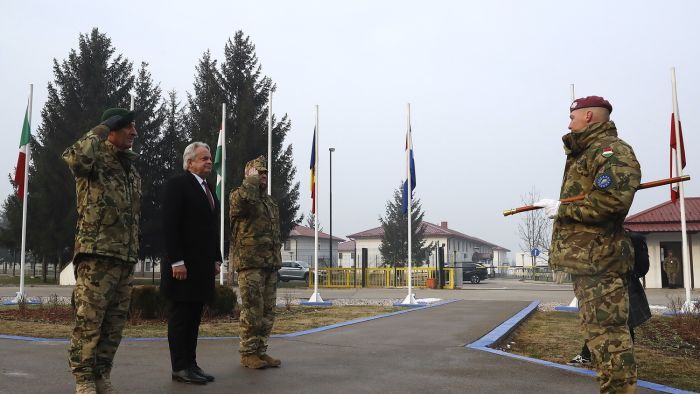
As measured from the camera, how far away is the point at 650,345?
741cm

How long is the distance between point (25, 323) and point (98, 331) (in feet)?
20.8

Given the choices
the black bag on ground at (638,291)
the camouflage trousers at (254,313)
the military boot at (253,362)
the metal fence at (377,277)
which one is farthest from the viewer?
the metal fence at (377,277)

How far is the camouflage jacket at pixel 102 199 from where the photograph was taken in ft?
12.4

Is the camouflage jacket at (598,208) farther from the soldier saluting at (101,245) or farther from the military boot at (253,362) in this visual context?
the soldier saluting at (101,245)

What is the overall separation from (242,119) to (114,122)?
88.4ft

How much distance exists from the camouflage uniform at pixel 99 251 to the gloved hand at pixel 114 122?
7 cm

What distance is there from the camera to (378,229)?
75.3m

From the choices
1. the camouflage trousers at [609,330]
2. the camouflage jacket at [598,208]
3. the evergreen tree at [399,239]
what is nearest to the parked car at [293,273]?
the evergreen tree at [399,239]

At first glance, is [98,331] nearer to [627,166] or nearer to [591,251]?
[591,251]

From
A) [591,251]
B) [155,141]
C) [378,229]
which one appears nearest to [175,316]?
[591,251]

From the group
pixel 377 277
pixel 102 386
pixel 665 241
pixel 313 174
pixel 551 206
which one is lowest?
pixel 377 277

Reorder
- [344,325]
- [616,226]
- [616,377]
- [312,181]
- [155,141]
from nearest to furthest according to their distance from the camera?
[616,377]
[616,226]
[344,325]
[312,181]
[155,141]

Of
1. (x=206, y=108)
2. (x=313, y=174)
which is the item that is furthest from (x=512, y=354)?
(x=206, y=108)

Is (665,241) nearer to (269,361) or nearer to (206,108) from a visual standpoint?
(206,108)
